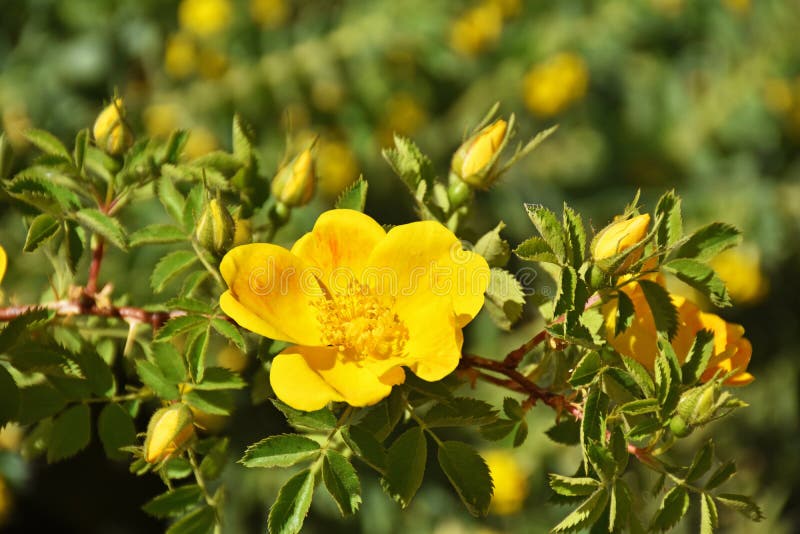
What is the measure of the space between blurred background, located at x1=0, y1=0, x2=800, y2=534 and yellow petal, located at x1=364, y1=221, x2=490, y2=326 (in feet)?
5.45

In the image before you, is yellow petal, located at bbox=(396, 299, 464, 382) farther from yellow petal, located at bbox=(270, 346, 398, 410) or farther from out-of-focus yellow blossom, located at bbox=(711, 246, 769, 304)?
out-of-focus yellow blossom, located at bbox=(711, 246, 769, 304)

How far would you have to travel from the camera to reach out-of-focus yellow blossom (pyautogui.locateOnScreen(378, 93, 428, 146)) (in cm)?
387

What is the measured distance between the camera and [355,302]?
129 centimetres

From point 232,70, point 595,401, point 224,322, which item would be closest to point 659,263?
point 595,401

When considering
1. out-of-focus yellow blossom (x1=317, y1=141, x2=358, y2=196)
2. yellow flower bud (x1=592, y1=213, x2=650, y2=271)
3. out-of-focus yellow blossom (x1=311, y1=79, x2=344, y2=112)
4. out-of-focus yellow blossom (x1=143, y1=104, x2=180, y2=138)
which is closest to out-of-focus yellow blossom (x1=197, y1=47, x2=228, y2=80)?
out-of-focus yellow blossom (x1=143, y1=104, x2=180, y2=138)

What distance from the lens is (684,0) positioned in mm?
4070

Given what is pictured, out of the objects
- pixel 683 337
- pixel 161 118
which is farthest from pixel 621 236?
pixel 161 118

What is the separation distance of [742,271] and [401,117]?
68.7 inches

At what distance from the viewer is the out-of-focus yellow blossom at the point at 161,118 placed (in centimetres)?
336

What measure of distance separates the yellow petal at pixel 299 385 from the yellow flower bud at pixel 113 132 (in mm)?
543

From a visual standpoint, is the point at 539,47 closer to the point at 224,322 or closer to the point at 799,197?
the point at 799,197

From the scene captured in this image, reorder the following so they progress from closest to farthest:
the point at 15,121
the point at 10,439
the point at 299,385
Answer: the point at 299,385 < the point at 10,439 < the point at 15,121

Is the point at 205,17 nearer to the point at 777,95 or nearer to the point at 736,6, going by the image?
the point at 736,6

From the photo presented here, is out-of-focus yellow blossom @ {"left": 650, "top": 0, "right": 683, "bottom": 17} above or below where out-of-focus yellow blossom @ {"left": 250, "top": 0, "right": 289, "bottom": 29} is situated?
below
